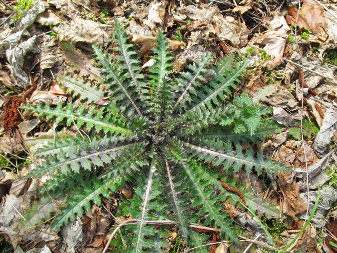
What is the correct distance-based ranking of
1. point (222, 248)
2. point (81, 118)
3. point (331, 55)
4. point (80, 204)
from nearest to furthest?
1. point (80, 204)
2. point (222, 248)
3. point (81, 118)
4. point (331, 55)

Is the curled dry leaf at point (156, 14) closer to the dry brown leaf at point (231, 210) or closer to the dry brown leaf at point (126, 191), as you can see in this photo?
the dry brown leaf at point (126, 191)

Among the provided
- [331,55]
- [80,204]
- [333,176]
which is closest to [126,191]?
[80,204]

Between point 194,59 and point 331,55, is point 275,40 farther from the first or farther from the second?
point 194,59

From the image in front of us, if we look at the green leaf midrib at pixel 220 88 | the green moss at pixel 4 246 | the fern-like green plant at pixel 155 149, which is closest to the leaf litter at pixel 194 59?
the green moss at pixel 4 246

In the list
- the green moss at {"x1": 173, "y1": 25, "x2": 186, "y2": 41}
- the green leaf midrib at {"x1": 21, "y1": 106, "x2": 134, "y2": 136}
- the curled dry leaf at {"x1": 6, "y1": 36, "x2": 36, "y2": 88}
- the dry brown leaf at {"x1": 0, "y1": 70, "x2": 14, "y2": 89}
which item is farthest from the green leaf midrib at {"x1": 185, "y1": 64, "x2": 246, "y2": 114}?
the dry brown leaf at {"x1": 0, "y1": 70, "x2": 14, "y2": 89}

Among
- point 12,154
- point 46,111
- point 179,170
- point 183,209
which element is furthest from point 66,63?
point 183,209
